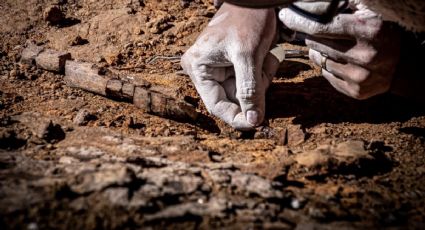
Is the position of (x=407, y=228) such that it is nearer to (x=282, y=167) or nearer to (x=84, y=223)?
(x=282, y=167)

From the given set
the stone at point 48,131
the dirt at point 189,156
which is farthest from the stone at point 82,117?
the stone at point 48,131

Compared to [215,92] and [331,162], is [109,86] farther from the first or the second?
[331,162]

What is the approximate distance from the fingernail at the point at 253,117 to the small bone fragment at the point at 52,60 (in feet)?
4.91

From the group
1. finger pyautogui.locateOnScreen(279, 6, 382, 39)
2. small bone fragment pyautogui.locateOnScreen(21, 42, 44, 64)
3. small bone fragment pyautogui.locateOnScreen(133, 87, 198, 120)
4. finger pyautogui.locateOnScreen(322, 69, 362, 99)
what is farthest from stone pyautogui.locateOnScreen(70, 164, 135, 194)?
small bone fragment pyautogui.locateOnScreen(21, 42, 44, 64)

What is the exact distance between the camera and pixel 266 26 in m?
2.36

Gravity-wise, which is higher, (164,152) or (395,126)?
(395,126)

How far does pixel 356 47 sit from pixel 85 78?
1.80 m

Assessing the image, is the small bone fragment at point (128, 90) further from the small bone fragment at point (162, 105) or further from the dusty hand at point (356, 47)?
the dusty hand at point (356, 47)

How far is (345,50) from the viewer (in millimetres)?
1945

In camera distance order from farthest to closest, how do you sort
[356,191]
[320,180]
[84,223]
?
1. [320,180]
2. [356,191]
3. [84,223]

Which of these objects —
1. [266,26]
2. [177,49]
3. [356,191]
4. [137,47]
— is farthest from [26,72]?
[356,191]

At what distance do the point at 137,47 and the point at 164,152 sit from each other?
1.72 meters

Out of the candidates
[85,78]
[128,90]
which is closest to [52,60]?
[85,78]

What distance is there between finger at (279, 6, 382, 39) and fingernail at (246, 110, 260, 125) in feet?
1.90
